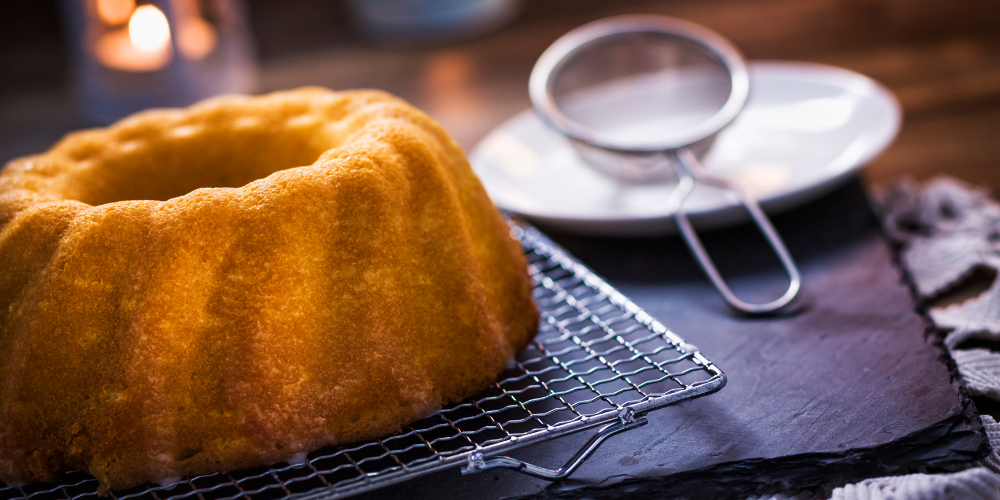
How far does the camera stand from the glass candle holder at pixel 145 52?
2533mm

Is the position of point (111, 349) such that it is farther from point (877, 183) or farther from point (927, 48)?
point (927, 48)

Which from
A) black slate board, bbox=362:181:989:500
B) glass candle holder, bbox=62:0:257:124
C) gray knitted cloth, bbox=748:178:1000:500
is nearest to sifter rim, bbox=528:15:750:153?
black slate board, bbox=362:181:989:500

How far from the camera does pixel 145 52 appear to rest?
256 cm

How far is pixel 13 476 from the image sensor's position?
1124 mm

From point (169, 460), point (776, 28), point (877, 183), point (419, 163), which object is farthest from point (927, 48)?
Result: point (169, 460)

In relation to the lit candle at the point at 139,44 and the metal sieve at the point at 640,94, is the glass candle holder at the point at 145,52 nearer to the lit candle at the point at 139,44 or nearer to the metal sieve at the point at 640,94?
the lit candle at the point at 139,44

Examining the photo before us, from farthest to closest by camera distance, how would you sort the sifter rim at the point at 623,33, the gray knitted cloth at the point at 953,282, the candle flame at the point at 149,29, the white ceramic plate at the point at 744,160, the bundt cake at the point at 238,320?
the candle flame at the point at 149,29, the sifter rim at the point at 623,33, the white ceramic plate at the point at 744,160, the bundt cake at the point at 238,320, the gray knitted cloth at the point at 953,282

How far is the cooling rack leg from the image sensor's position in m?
1.02

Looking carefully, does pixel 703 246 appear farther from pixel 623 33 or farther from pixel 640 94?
pixel 623 33

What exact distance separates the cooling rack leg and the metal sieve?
0.76m

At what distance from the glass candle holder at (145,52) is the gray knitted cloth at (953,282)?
6.48 feet

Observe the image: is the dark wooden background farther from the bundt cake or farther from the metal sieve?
the bundt cake

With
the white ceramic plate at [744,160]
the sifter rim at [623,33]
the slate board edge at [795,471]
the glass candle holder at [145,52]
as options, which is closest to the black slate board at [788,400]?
the slate board edge at [795,471]

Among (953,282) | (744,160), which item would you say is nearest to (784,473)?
(953,282)
